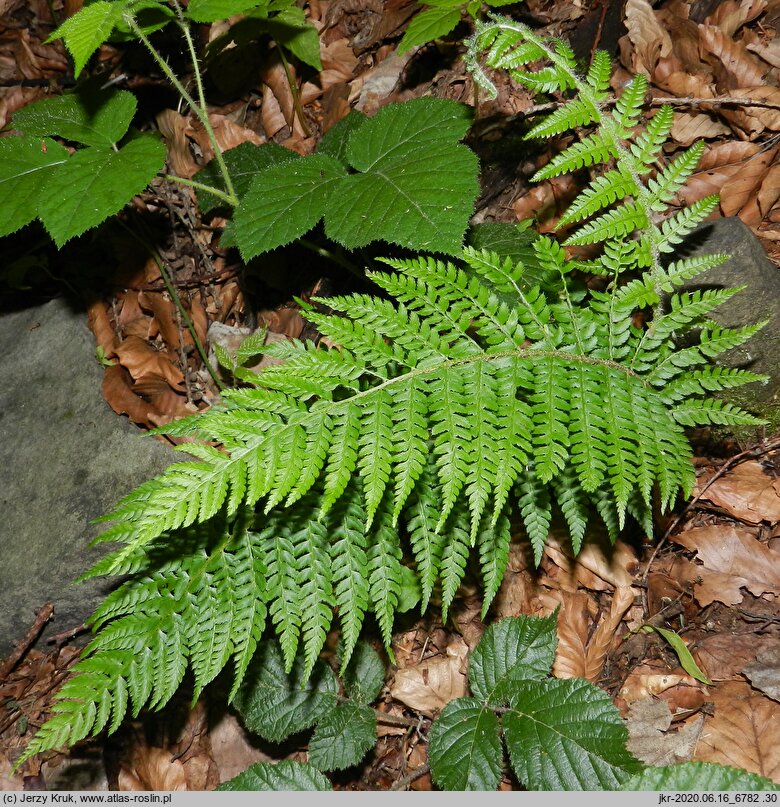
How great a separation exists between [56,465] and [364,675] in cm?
209

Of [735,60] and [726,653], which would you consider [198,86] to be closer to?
[735,60]

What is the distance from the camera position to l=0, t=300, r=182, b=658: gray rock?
3279 millimetres

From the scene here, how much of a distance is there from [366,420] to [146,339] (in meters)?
2.82

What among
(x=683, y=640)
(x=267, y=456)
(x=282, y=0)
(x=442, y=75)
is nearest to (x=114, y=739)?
(x=267, y=456)

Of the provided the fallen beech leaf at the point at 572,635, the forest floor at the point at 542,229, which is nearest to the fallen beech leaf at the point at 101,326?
the forest floor at the point at 542,229

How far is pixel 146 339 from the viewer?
4.26 meters

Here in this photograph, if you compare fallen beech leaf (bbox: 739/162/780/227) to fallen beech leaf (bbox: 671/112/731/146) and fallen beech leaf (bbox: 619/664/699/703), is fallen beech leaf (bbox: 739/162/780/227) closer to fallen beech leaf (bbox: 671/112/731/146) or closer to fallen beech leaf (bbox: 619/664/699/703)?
fallen beech leaf (bbox: 671/112/731/146)

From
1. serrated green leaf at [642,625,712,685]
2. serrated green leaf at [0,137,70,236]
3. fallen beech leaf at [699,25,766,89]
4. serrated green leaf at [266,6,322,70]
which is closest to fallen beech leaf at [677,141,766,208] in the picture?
fallen beech leaf at [699,25,766,89]

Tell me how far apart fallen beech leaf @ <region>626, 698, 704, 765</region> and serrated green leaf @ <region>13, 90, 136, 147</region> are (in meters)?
3.27

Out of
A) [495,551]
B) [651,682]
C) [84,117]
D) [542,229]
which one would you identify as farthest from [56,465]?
[651,682]

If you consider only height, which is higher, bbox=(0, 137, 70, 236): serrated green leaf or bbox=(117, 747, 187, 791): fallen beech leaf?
bbox=(0, 137, 70, 236): serrated green leaf

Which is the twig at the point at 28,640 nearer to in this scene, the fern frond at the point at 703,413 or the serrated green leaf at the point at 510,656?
the serrated green leaf at the point at 510,656

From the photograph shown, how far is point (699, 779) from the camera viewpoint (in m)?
1.80

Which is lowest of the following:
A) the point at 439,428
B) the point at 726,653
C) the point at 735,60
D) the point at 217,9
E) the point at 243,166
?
the point at 726,653
